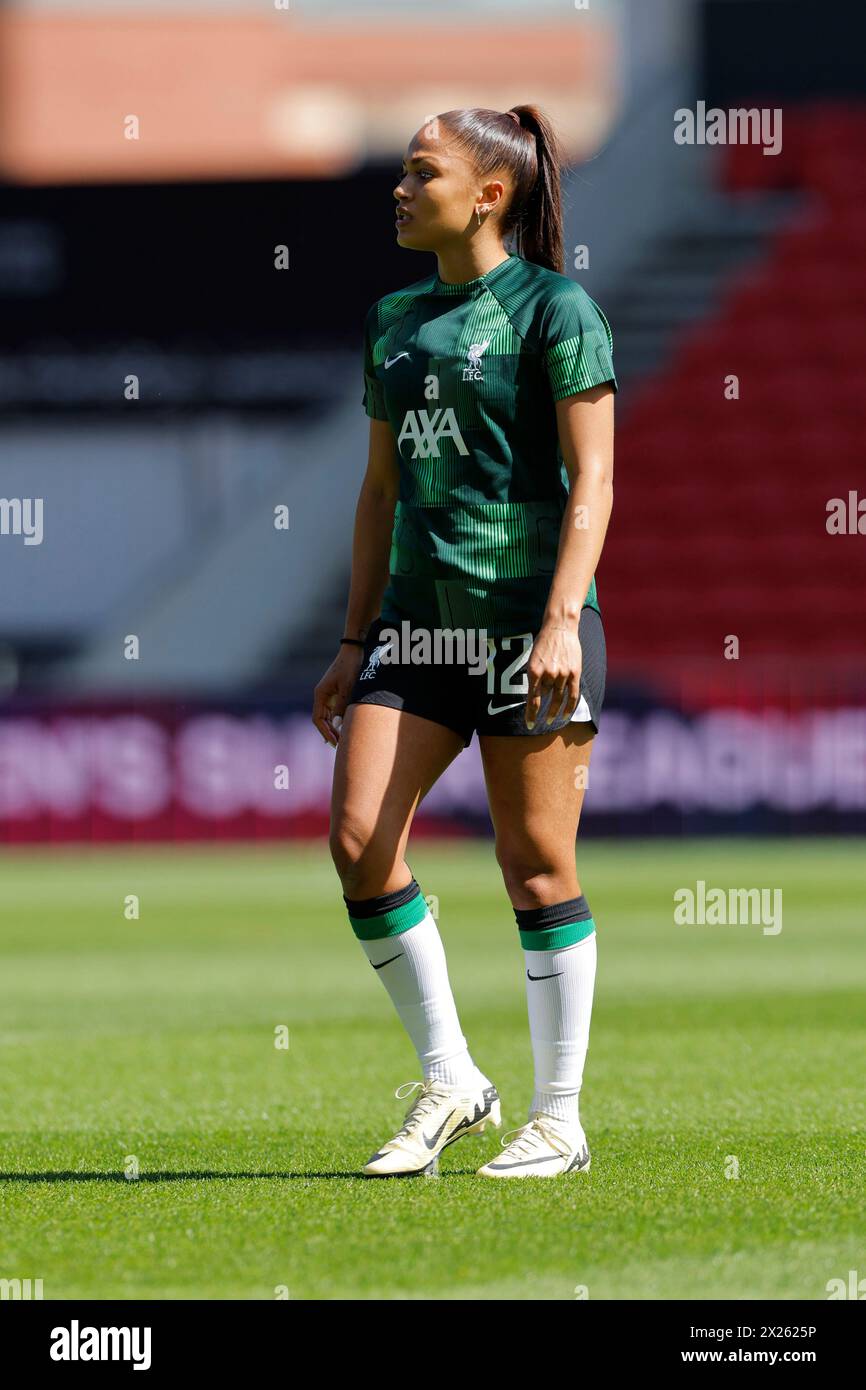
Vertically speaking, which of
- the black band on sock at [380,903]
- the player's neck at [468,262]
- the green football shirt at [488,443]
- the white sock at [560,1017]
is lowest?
the white sock at [560,1017]

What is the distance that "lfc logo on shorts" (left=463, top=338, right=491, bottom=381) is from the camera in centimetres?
489

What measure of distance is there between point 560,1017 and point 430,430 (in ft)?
4.26

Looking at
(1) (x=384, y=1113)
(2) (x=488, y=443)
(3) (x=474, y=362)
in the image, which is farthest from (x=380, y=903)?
(1) (x=384, y=1113)

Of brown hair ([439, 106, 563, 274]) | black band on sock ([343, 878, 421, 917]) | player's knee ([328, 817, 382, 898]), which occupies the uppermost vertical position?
brown hair ([439, 106, 563, 274])

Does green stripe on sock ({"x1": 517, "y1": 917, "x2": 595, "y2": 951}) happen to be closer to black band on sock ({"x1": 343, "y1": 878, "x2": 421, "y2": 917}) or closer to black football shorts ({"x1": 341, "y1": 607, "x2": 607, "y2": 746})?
black band on sock ({"x1": 343, "y1": 878, "x2": 421, "y2": 917})

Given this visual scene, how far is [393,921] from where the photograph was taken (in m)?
5.06

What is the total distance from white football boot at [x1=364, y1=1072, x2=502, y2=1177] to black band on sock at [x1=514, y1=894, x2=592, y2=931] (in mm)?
426

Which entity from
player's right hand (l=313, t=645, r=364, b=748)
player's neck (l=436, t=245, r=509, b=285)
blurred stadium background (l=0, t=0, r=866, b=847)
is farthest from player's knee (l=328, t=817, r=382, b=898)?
blurred stadium background (l=0, t=0, r=866, b=847)

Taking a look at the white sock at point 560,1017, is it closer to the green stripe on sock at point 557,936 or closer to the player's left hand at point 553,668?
the green stripe on sock at point 557,936

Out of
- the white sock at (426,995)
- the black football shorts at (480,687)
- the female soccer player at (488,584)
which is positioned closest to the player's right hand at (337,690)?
the female soccer player at (488,584)

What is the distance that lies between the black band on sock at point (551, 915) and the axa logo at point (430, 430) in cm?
99

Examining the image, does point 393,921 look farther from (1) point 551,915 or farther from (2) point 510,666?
(2) point 510,666

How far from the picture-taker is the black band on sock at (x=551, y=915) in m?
5.00

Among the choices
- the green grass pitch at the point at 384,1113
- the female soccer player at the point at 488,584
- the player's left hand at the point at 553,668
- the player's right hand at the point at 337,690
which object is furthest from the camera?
the player's right hand at the point at 337,690
